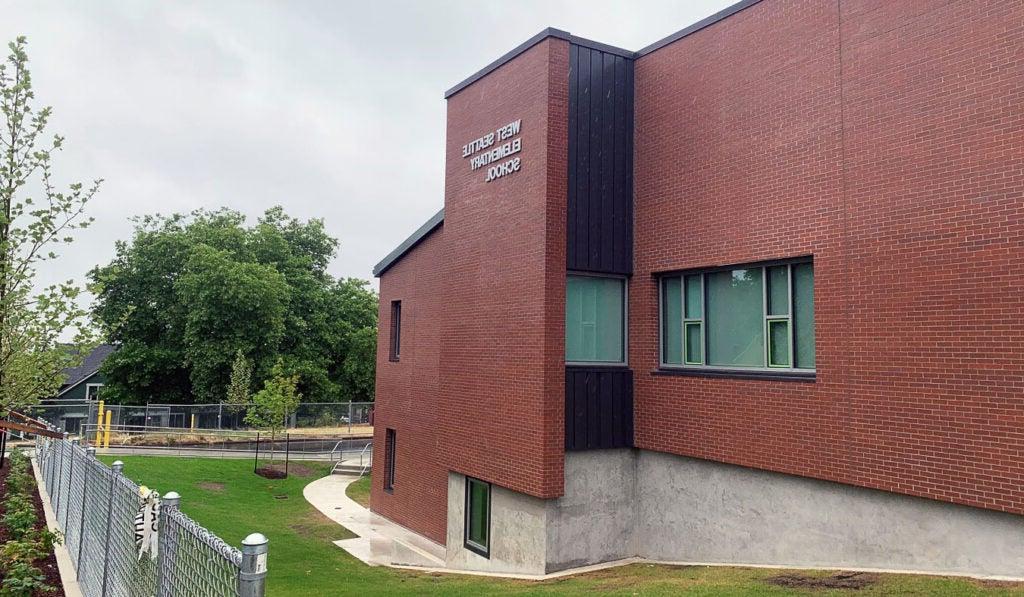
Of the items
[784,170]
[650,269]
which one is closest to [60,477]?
[650,269]

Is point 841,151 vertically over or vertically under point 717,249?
over

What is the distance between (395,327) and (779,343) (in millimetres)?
12233

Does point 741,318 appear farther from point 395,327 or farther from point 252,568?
point 395,327

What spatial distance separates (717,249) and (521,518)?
5.72 metres

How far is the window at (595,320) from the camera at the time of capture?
12867 mm

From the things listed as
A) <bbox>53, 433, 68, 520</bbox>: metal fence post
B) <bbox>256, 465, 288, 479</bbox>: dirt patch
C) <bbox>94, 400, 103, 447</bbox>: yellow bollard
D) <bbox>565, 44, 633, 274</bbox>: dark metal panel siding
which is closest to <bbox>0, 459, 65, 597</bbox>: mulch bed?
<bbox>53, 433, 68, 520</bbox>: metal fence post

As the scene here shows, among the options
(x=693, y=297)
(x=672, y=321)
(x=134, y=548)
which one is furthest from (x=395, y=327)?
(x=134, y=548)

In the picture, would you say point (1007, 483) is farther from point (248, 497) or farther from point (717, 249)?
point (248, 497)

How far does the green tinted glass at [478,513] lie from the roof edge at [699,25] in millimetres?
8803

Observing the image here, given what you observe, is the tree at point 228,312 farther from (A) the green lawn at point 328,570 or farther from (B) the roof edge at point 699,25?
(B) the roof edge at point 699,25

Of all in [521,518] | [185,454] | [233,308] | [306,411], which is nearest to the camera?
[521,518]

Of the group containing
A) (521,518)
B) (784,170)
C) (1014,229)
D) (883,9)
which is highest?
(883,9)

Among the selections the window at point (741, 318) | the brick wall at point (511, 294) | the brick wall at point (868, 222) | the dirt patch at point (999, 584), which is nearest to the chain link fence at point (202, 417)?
the brick wall at point (511, 294)

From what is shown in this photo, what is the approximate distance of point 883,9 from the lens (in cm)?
970
